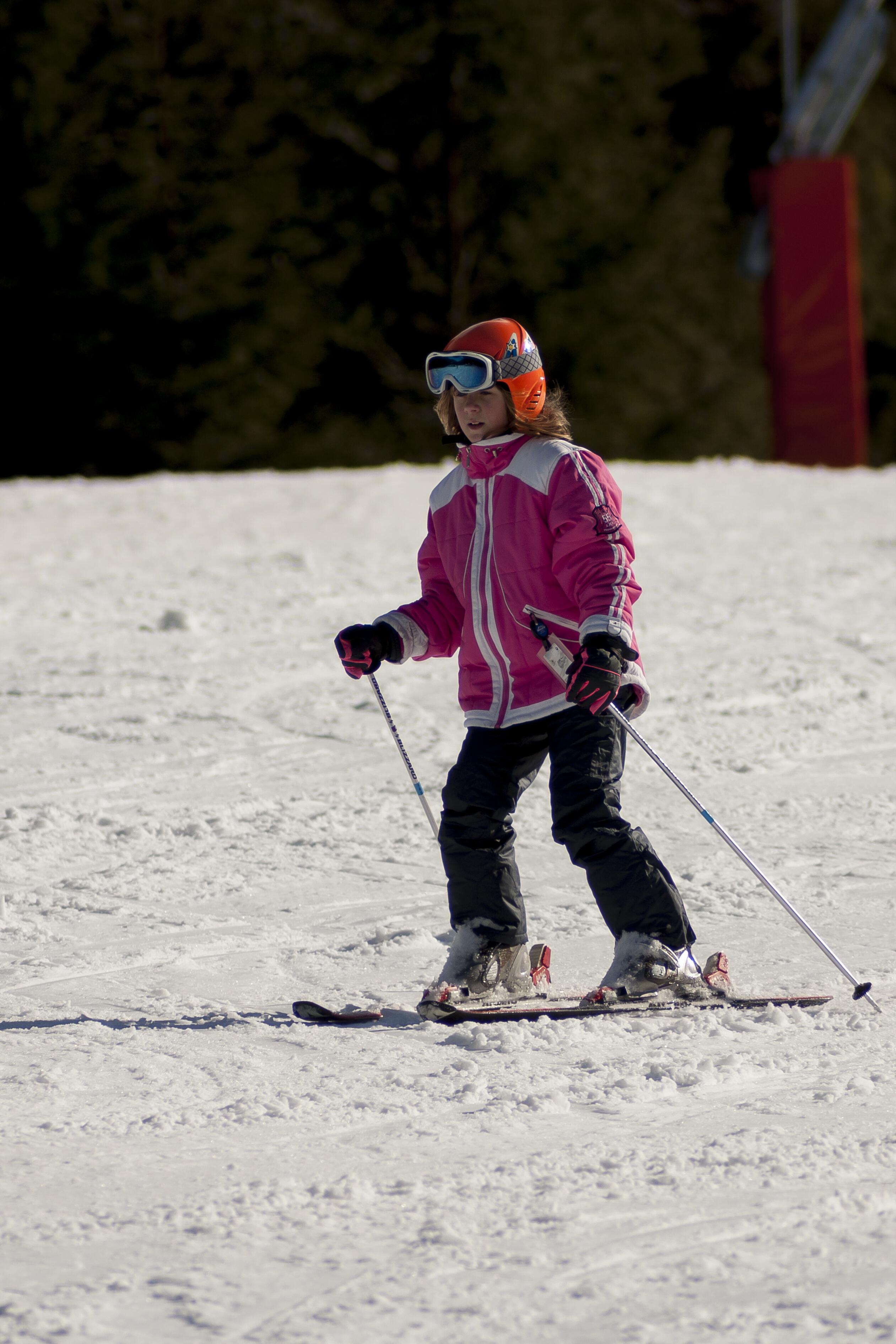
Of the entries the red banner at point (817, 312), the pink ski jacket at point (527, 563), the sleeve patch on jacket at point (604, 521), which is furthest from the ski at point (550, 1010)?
the red banner at point (817, 312)

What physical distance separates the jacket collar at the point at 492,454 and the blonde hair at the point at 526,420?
3cm

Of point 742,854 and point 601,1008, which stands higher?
point 742,854

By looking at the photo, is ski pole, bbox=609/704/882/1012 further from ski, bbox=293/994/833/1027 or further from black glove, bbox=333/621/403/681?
black glove, bbox=333/621/403/681

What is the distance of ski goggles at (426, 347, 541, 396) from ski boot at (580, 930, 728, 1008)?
3.90 feet

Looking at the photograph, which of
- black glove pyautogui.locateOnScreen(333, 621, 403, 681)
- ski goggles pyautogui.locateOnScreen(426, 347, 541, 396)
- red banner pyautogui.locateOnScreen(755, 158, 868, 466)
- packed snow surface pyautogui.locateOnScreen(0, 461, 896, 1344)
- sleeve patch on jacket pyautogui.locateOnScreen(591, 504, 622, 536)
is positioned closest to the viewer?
packed snow surface pyautogui.locateOnScreen(0, 461, 896, 1344)

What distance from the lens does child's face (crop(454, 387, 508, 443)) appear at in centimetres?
318

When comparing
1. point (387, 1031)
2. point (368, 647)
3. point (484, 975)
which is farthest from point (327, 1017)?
point (368, 647)

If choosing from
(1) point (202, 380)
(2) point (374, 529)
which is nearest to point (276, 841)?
(2) point (374, 529)

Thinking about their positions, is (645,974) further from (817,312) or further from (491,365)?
(817,312)

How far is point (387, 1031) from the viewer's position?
10.1 feet

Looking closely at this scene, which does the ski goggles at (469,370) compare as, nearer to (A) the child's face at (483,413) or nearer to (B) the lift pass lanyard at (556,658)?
(A) the child's face at (483,413)

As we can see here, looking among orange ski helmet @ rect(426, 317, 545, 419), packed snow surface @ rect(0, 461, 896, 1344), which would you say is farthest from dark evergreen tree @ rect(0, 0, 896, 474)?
orange ski helmet @ rect(426, 317, 545, 419)

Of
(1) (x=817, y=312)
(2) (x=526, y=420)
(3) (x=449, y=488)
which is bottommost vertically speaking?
(3) (x=449, y=488)

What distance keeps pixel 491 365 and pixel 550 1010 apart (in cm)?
134
